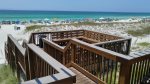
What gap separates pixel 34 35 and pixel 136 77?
19.5ft

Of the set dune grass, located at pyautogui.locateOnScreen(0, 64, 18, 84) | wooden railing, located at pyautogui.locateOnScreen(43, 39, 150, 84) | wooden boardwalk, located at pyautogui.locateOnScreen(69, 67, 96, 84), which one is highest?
wooden railing, located at pyautogui.locateOnScreen(43, 39, 150, 84)

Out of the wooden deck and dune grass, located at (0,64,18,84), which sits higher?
Answer: the wooden deck

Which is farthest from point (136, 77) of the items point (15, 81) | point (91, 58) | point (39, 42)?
point (39, 42)

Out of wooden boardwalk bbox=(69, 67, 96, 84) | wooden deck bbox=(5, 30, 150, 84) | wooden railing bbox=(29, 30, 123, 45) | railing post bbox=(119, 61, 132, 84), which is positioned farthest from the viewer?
wooden railing bbox=(29, 30, 123, 45)

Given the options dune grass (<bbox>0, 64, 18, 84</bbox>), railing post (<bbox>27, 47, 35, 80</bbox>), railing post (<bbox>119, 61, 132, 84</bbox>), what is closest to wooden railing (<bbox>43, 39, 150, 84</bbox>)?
railing post (<bbox>119, 61, 132, 84</bbox>)

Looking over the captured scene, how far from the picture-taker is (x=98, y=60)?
512 centimetres

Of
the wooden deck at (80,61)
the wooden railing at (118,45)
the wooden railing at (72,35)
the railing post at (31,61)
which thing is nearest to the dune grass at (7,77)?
the wooden deck at (80,61)

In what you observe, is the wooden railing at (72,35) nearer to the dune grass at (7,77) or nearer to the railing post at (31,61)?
the dune grass at (7,77)

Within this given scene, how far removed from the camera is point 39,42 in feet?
27.8

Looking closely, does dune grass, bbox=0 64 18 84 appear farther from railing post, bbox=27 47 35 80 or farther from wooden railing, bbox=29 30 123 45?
railing post, bbox=27 47 35 80

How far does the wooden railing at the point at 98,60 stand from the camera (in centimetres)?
374

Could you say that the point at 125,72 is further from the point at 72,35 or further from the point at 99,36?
the point at 72,35

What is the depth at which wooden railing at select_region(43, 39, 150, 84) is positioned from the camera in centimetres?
374

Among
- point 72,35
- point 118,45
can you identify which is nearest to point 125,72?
point 118,45
